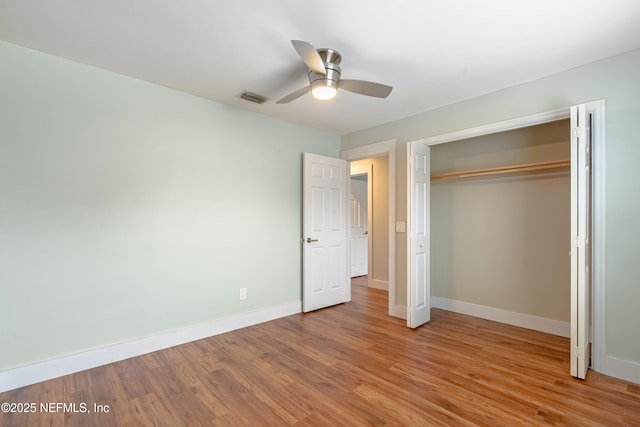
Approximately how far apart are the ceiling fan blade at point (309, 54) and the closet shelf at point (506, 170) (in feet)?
8.19

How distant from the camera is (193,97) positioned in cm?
321

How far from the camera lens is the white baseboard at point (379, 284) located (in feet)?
17.7

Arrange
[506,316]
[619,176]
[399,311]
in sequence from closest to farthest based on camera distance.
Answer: [619,176] < [506,316] < [399,311]

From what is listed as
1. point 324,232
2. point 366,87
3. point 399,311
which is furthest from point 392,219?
point 366,87

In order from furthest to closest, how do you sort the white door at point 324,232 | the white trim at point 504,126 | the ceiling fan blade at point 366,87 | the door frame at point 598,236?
the white door at point 324,232, the white trim at point 504,126, the door frame at point 598,236, the ceiling fan blade at point 366,87

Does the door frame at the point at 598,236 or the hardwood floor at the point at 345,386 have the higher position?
the door frame at the point at 598,236

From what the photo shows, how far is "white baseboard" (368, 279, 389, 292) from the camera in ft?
17.7

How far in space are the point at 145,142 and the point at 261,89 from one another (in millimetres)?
1231

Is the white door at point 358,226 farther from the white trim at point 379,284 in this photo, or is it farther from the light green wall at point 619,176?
the light green wall at point 619,176

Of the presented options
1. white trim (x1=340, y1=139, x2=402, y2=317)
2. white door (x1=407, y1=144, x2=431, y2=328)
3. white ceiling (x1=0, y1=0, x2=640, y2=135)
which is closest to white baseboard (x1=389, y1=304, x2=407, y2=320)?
white trim (x1=340, y1=139, x2=402, y2=317)

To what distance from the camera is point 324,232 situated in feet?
14.0

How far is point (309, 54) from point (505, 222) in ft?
10.2

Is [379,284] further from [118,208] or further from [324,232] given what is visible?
[118,208]

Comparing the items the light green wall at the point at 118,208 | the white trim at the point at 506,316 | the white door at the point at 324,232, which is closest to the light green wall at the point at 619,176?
the white trim at the point at 506,316
